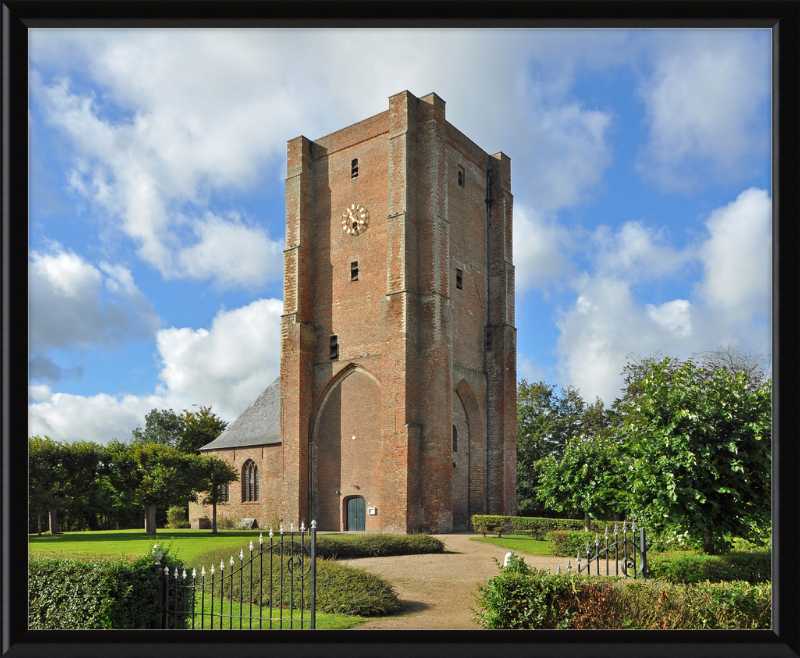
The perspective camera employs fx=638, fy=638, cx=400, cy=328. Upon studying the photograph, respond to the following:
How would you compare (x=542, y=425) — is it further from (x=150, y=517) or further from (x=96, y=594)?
(x=96, y=594)

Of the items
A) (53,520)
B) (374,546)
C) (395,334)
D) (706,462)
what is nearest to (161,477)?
(53,520)

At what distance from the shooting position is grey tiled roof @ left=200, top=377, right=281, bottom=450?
1615 inches

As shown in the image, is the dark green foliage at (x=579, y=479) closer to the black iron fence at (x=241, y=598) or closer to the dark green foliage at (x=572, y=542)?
the dark green foliage at (x=572, y=542)

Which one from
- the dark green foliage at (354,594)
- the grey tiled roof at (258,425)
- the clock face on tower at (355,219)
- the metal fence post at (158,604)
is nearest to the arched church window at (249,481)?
the grey tiled roof at (258,425)

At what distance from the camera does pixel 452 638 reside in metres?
2.29

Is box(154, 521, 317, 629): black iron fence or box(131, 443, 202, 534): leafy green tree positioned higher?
box(154, 521, 317, 629): black iron fence

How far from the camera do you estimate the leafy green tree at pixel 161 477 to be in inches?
1325

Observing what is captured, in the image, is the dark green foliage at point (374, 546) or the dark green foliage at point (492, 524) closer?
the dark green foliage at point (374, 546)

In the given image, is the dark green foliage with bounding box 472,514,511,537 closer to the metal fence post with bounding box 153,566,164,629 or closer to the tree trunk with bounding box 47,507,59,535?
the tree trunk with bounding box 47,507,59,535

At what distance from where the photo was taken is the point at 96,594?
26.8 ft

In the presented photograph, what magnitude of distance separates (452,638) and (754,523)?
13.4 m

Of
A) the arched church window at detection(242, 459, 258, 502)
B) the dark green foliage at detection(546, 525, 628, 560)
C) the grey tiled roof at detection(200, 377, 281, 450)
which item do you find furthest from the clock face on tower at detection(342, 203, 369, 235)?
the dark green foliage at detection(546, 525, 628, 560)

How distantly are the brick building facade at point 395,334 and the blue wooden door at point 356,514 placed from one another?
0.07 meters

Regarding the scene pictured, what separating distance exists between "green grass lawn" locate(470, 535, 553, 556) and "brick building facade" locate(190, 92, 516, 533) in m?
3.35
